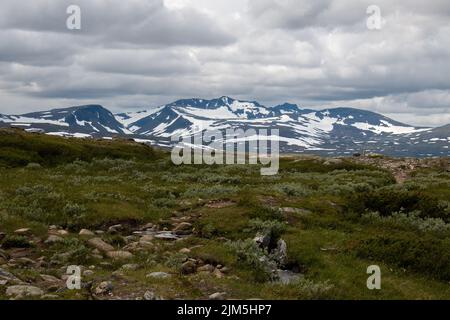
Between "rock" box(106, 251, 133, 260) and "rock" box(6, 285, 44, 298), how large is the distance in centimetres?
475

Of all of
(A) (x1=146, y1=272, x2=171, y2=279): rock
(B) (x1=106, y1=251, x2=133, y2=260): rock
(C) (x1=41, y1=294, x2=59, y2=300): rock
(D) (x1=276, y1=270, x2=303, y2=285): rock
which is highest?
(C) (x1=41, y1=294, x2=59, y2=300): rock

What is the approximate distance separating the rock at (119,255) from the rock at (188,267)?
7.79 feet

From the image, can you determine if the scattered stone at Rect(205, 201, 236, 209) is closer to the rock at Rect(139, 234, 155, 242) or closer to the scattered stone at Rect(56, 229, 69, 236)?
the rock at Rect(139, 234, 155, 242)

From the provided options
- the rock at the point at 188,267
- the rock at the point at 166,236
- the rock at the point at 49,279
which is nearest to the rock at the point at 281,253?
the rock at the point at 188,267

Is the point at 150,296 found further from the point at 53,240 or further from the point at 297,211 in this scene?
the point at 297,211

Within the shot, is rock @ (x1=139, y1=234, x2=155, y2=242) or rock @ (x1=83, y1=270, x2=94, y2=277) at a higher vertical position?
rock @ (x1=83, y1=270, x2=94, y2=277)

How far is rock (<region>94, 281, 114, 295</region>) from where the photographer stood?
12.9 metres

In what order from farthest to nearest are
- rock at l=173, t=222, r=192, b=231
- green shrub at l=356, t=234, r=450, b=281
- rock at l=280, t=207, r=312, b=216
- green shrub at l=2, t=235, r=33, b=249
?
rock at l=280, t=207, r=312, b=216
rock at l=173, t=222, r=192, b=231
green shrub at l=2, t=235, r=33, b=249
green shrub at l=356, t=234, r=450, b=281

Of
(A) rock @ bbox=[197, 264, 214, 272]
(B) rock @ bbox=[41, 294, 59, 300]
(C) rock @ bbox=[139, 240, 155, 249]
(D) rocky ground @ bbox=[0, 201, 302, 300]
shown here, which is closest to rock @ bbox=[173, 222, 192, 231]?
(D) rocky ground @ bbox=[0, 201, 302, 300]

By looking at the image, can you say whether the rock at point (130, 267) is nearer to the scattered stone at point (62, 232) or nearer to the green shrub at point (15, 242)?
the green shrub at point (15, 242)

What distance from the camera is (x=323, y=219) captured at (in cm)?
2300

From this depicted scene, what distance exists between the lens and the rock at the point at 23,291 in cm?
1202
